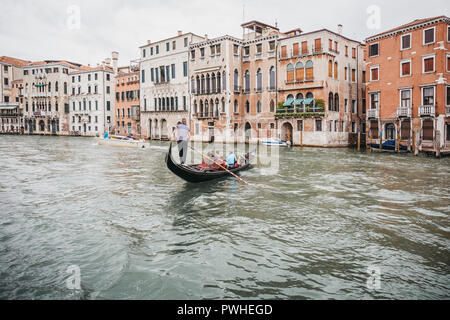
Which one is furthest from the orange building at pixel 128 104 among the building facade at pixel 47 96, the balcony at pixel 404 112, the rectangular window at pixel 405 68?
the rectangular window at pixel 405 68

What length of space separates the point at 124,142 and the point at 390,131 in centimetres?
1780

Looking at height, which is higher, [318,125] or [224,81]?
[224,81]

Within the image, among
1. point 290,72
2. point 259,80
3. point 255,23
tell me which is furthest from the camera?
point 259,80

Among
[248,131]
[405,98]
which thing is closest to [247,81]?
[248,131]

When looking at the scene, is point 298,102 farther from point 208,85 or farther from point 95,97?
point 95,97

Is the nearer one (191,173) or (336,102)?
(191,173)

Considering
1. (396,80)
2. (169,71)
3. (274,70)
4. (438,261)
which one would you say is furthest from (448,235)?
(169,71)

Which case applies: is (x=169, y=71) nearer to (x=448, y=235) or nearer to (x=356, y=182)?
(x=356, y=182)

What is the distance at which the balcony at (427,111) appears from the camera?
19.5m

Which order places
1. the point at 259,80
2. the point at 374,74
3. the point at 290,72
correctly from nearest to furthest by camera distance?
the point at 374,74, the point at 290,72, the point at 259,80

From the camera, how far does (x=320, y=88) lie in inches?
998

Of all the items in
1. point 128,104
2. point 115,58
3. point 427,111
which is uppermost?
point 115,58

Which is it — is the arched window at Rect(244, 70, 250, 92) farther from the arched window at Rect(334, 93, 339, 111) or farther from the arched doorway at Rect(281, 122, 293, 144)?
the arched window at Rect(334, 93, 339, 111)

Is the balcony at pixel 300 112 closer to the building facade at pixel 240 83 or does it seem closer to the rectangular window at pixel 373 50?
the building facade at pixel 240 83
